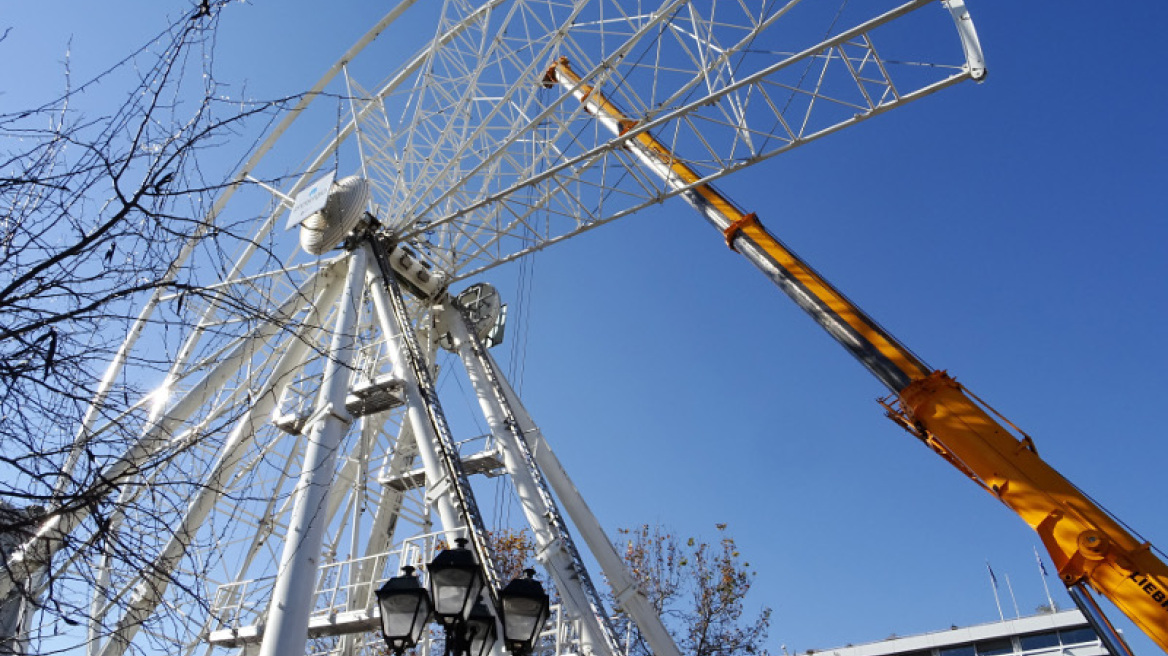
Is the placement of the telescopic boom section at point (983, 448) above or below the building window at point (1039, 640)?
below

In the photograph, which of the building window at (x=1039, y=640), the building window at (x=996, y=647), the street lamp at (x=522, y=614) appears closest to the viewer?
the street lamp at (x=522, y=614)

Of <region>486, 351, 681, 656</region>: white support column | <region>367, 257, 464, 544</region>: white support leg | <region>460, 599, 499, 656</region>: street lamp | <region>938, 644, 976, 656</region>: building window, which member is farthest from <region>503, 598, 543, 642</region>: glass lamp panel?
<region>938, 644, 976, 656</region>: building window

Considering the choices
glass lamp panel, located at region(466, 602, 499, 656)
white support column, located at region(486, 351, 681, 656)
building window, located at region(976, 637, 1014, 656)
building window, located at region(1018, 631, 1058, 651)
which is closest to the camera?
glass lamp panel, located at region(466, 602, 499, 656)

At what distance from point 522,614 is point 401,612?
76 cm

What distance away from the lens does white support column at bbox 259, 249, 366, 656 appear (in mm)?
9438

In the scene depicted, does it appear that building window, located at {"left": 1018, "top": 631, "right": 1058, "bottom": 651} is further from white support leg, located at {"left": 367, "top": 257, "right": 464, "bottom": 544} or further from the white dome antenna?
the white dome antenna

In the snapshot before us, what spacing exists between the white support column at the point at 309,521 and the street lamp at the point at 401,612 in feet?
8.86

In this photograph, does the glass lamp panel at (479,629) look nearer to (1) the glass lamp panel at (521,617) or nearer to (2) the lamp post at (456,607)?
(2) the lamp post at (456,607)

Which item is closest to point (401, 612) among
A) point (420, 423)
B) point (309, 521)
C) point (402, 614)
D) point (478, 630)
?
point (402, 614)

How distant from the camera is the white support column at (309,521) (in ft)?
31.0

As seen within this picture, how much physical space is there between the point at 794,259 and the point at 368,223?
7.59 m

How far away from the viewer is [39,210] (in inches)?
159

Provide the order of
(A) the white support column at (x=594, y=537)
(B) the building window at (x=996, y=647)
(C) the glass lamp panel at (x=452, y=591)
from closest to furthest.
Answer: (C) the glass lamp panel at (x=452, y=591)
(A) the white support column at (x=594, y=537)
(B) the building window at (x=996, y=647)

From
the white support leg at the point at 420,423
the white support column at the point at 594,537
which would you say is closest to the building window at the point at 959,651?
the white support column at the point at 594,537
